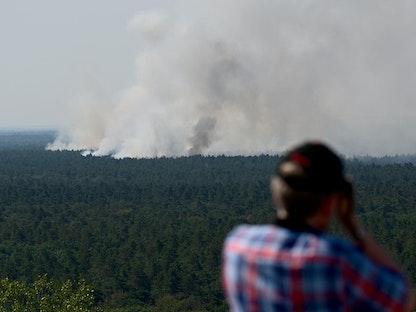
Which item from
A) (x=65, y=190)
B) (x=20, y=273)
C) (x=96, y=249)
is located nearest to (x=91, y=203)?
(x=65, y=190)

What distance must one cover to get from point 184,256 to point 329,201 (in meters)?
102

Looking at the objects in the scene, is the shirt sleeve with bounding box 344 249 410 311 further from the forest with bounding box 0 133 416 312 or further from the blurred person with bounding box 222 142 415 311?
the forest with bounding box 0 133 416 312

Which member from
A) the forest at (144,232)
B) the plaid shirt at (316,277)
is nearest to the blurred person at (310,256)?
the plaid shirt at (316,277)

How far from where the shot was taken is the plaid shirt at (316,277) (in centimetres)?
488

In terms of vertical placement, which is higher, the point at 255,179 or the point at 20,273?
the point at 255,179

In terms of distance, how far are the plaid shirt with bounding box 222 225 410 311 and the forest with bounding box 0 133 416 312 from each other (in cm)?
5934

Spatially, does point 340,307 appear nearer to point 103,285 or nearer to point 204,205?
point 103,285

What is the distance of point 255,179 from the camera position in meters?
195

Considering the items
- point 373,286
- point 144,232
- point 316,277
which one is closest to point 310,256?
point 316,277

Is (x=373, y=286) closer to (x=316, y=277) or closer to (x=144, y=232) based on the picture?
(x=316, y=277)

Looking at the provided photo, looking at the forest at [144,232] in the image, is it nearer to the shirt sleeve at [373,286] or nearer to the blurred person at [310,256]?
the blurred person at [310,256]

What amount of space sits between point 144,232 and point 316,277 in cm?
11670

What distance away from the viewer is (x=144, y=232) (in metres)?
121

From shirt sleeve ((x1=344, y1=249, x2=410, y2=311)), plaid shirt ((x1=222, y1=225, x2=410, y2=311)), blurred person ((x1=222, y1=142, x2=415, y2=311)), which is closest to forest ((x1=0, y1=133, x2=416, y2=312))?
blurred person ((x1=222, y1=142, x2=415, y2=311))
